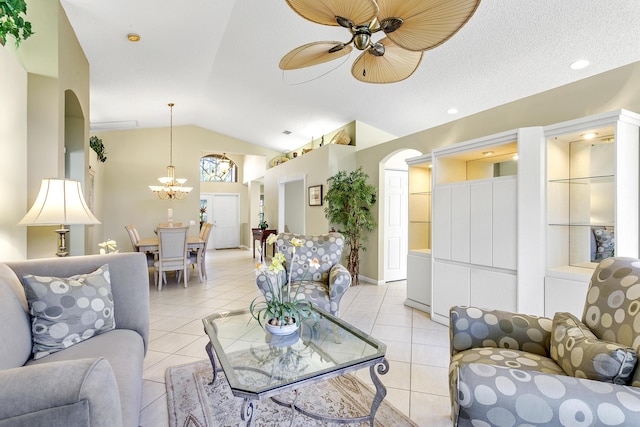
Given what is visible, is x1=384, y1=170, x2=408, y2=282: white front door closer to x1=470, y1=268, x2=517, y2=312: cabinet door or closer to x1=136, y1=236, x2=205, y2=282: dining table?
x1=470, y1=268, x2=517, y2=312: cabinet door

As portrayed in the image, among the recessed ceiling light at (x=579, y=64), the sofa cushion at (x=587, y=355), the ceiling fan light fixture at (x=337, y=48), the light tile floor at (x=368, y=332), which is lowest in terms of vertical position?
the light tile floor at (x=368, y=332)

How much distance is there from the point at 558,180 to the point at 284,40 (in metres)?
3.14

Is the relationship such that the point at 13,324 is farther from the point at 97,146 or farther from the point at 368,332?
the point at 97,146

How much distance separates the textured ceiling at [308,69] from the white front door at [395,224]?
2.93ft

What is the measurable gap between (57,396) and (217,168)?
10384 mm

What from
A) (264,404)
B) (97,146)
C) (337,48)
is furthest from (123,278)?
(97,146)

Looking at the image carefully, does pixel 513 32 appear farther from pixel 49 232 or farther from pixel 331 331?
pixel 49 232

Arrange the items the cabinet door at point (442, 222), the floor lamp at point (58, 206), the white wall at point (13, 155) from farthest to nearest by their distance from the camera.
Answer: the cabinet door at point (442, 222), the white wall at point (13, 155), the floor lamp at point (58, 206)

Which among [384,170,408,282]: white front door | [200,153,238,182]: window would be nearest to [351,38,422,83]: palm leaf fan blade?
[384,170,408,282]: white front door

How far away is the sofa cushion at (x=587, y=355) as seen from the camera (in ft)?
3.47

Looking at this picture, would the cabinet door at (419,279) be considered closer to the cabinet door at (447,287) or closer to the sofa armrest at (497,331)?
the cabinet door at (447,287)

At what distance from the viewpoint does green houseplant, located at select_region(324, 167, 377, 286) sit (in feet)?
15.8

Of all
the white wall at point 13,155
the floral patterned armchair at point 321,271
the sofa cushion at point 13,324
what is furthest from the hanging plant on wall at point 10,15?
the floral patterned armchair at point 321,271

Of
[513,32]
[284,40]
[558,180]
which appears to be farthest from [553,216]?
[284,40]
